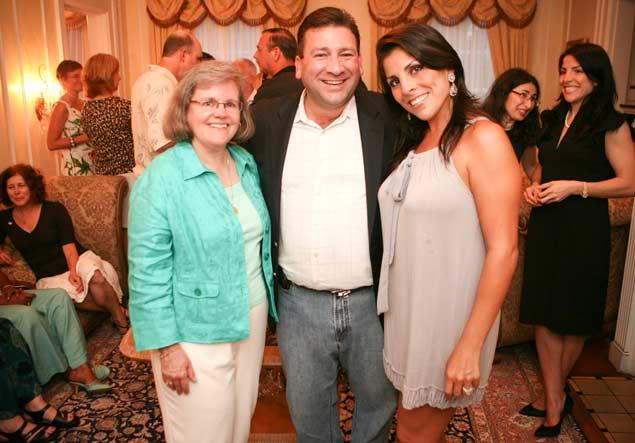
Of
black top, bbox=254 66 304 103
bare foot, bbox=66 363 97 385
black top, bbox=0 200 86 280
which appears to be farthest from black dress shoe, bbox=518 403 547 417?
black top, bbox=0 200 86 280

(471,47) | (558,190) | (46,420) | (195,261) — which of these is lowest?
(46,420)

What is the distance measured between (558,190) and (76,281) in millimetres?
2887

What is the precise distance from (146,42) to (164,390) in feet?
20.2

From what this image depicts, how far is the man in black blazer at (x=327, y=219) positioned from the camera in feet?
5.63

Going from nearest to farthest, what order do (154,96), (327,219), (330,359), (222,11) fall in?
(327,219)
(330,359)
(154,96)
(222,11)

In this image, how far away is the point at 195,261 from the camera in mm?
1580

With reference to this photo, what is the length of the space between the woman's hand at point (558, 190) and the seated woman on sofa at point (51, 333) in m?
2.54

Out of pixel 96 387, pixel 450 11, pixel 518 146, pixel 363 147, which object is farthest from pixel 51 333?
pixel 450 11

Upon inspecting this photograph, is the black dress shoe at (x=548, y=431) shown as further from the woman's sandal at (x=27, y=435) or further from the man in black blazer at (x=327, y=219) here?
the woman's sandal at (x=27, y=435)

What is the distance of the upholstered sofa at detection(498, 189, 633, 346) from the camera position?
311 cm

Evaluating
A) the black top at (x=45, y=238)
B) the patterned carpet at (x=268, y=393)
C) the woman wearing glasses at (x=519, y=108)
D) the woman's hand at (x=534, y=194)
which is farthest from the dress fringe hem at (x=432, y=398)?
the black top at (x=45, y=238)

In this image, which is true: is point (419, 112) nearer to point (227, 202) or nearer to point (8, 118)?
point (227, 202)

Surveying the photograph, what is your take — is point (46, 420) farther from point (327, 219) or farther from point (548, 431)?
point (548, 431)

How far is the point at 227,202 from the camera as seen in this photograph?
5.28 ft
